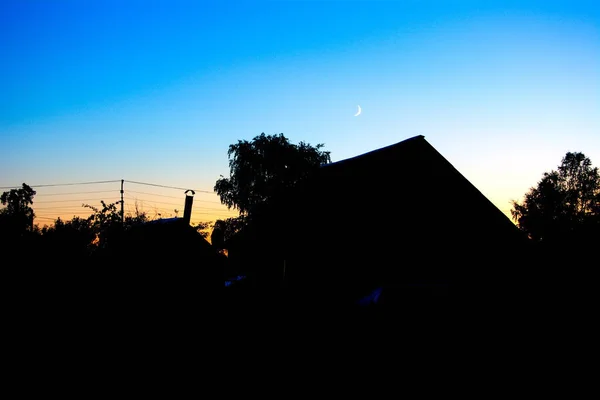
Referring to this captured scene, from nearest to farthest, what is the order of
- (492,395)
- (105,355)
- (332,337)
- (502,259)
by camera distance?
1. (492,395)
2. (332,337)
3. (105,355)
4. (502,259)

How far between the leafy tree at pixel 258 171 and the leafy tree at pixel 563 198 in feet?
110

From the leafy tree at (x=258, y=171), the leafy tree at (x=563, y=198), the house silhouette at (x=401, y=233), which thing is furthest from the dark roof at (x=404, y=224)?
the leafy tree at (x=563, y=198)

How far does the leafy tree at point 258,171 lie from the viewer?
40.8 m

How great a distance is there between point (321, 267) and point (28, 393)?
8.50 m

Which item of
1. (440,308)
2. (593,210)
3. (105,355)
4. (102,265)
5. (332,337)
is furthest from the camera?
(593,210)

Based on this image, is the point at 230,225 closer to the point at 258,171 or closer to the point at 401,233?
the point at 258,171

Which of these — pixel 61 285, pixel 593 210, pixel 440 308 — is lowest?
pixel 440 308

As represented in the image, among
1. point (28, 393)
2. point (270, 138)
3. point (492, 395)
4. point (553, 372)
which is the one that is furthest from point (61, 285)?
point (270, 138)

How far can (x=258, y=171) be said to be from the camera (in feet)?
135

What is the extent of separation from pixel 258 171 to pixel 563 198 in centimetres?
4246

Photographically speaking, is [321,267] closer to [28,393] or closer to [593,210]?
[28,393]

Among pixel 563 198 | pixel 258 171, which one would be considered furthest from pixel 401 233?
pixel 563 198

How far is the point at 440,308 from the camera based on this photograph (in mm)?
7504

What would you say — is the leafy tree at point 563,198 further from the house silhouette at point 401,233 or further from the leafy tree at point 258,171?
the house silhouette at point 401,233
